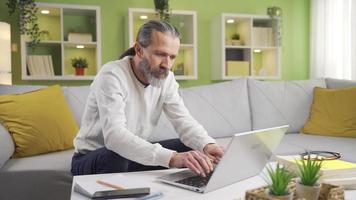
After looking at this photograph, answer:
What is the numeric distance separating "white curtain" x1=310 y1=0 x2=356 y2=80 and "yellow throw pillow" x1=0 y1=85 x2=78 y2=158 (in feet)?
9.45

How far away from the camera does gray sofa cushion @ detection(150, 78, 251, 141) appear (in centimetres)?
258

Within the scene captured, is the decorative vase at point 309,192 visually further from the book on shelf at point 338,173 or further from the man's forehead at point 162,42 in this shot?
the man's forehead at point 162,42

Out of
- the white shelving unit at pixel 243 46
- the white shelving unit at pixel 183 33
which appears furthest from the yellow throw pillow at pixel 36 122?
the white shelving unit at pixel 243 46

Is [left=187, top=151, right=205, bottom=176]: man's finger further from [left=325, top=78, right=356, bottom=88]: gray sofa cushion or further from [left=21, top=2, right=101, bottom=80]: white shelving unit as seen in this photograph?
[left=21, top=2, right=101, bottom=80]: white shelving unit

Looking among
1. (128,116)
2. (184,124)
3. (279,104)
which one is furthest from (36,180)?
(279,104)

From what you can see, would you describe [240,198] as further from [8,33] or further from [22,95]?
[8,33]

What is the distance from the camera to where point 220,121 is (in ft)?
8.58

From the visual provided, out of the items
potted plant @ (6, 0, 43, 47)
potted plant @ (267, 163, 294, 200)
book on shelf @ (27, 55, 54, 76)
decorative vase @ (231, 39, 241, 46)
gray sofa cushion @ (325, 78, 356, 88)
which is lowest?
potted plant @ (267, 163, 294, 200)

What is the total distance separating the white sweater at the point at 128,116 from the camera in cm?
134

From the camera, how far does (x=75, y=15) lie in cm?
379

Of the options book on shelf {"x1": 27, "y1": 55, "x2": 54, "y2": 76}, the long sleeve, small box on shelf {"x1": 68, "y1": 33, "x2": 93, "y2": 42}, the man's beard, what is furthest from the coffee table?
small box on shelf {"x1": 68, "y1": 33, "x2": 93, "y2": 42}

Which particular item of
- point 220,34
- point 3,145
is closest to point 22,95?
point 3,145

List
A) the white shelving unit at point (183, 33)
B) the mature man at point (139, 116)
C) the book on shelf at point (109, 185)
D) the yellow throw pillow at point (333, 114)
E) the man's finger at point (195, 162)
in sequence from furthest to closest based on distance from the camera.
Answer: the white shelving unit at point (183, 33)
the yellow throw pillow at point (333, 114)
the mature man at point (139, 116)
the man's finger at point (195, 162)
the book on shelf at point (109, 185)

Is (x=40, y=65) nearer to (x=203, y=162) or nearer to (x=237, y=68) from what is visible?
(x=237, y=68)
